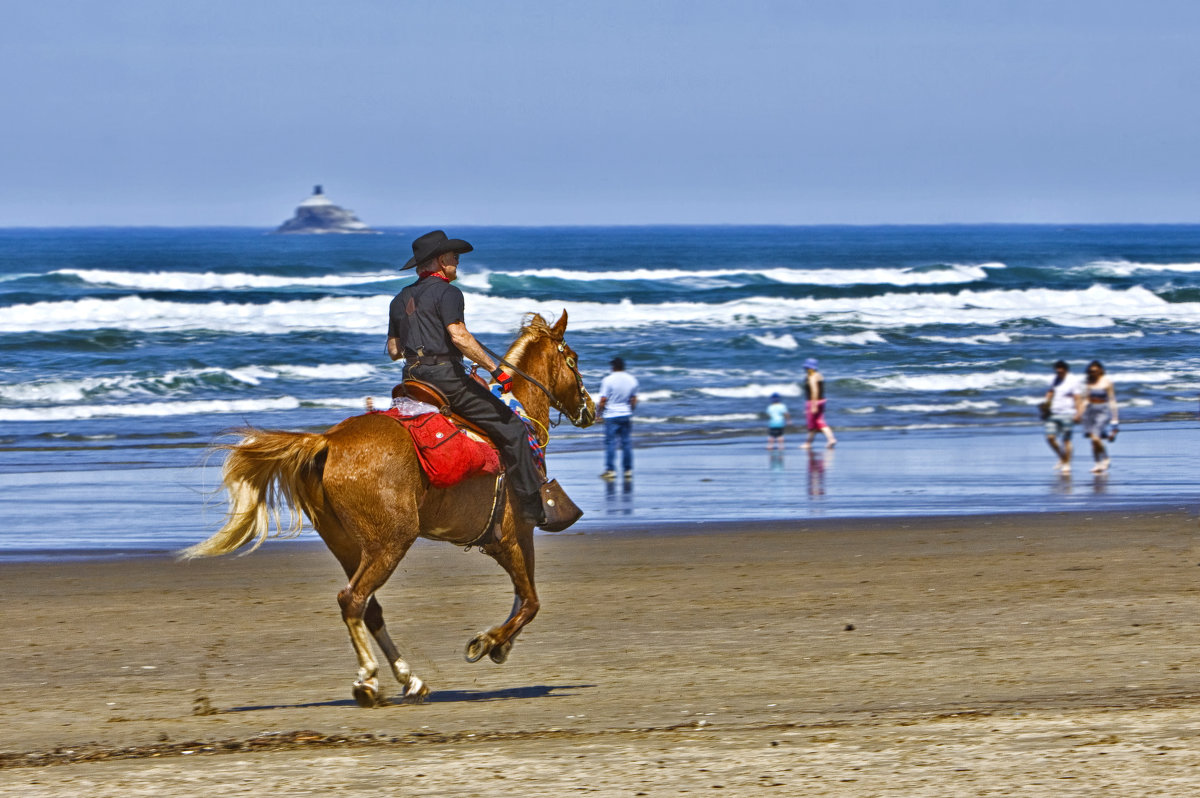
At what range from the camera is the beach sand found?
5.21 meters

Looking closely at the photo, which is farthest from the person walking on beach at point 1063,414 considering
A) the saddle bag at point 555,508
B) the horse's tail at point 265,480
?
the horse's tail at point 265,480

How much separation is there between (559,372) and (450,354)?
853 millimetres

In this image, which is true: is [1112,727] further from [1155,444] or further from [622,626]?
[1155,444]

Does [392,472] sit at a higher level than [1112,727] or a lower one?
higher

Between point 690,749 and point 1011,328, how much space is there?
40.3 m

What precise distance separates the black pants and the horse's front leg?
19 centimetres

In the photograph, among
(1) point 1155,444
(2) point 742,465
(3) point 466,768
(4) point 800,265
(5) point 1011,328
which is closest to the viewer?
(3) point 466,768

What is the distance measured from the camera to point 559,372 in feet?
25.4

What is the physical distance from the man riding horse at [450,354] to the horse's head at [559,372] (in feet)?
1.61

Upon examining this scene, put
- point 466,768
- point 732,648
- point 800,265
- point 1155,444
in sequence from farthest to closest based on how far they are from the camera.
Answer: point 800,265 → point 1155,444 → point 732,648 → point 466,768

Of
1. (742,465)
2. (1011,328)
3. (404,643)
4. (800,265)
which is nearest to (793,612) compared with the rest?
(404,643)

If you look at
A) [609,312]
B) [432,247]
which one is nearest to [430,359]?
[432,247]

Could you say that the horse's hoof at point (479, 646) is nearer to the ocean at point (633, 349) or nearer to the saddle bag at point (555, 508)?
the saddle bag at point (555, 508)

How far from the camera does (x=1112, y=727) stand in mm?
5605
